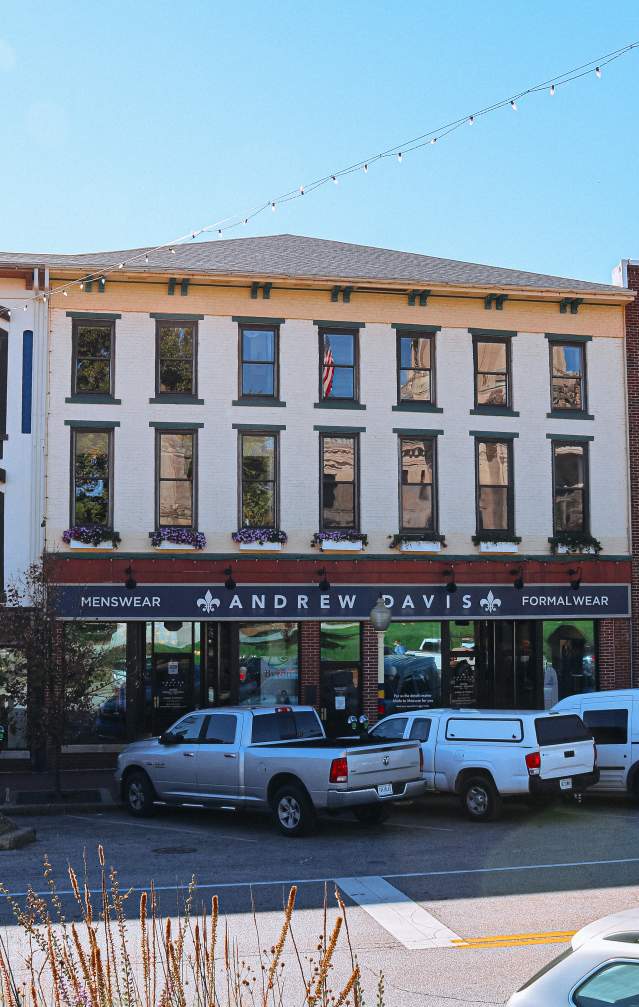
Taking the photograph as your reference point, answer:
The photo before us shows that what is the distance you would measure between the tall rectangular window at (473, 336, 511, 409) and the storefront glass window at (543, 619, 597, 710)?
17.3 ft

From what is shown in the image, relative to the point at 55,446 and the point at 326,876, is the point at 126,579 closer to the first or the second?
the point at 55,446

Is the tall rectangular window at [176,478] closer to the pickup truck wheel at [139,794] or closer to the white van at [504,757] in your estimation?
the pickup truck wheel at [139,794]

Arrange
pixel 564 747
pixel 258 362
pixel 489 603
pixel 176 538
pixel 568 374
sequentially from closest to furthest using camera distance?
pixel 564 747
pixel 176 538
pixel 258 362
pixel 489 603
pixel 568 374

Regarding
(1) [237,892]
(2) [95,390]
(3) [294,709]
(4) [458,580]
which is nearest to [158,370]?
(2) [95,390]

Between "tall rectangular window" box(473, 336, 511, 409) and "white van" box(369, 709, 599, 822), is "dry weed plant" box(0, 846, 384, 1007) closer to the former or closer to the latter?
"white van" box(369, 709, 599, 822)

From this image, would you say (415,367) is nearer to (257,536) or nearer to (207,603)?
(257,536)

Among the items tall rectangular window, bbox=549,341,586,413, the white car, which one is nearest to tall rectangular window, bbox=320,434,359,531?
tall rectangular window, bbox=549,341,586,413

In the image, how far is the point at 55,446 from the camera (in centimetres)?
2398

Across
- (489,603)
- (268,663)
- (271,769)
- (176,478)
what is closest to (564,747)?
(271,769)

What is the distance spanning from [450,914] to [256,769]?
5.86m

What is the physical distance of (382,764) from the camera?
15.9 metres

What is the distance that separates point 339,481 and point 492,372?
4.52 meters

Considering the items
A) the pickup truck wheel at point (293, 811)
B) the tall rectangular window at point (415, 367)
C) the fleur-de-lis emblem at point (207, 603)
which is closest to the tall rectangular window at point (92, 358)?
the fleur-de-lis emblem at point (207, 603)

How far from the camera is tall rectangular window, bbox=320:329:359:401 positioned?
83.4 ft
